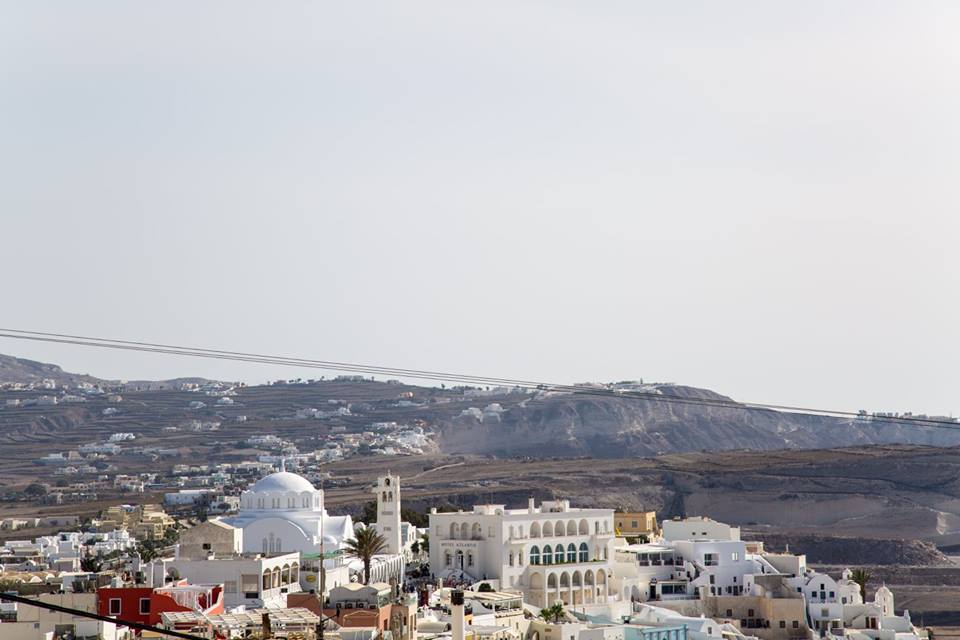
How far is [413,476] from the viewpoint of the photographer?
165m

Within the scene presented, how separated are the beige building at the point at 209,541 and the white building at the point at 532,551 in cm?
730

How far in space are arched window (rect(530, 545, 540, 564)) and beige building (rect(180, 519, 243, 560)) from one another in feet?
32.0

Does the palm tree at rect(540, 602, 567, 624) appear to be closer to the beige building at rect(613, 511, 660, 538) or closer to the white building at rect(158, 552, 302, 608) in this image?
the white building at rect(158, 552, 302, 608)

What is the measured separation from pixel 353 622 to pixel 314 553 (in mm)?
19655

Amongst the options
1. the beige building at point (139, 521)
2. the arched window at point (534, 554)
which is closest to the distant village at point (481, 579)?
the arched window at point (534, 554)

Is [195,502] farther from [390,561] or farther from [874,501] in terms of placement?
[390,561]

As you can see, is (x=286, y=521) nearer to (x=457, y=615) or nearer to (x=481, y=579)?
(x=481, y=579)

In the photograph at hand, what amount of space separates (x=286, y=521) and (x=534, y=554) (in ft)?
29.6

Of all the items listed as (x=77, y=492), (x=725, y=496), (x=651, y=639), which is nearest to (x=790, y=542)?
(x=725, y=496)

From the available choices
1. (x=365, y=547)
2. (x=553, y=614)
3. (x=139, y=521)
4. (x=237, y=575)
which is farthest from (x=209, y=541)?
(x=139, y=521)

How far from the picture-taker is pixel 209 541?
198 feet

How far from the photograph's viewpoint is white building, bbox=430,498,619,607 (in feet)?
206

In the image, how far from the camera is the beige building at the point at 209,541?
5962 cm

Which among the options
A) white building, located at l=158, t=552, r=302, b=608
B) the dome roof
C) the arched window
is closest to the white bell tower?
the dome roof
